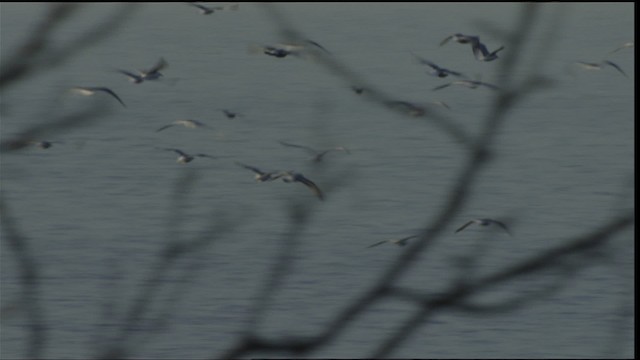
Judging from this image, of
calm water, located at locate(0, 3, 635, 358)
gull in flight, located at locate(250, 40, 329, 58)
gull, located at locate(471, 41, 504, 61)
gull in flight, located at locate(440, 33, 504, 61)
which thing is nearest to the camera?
gull in flight, located at locate(250, 40, 329, 58)

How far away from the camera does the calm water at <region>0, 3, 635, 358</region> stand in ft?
32.1

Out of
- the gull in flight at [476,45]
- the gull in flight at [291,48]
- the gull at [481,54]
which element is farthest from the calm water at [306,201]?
the gull at [481,54]

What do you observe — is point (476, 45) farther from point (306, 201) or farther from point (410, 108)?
point (306, 201)

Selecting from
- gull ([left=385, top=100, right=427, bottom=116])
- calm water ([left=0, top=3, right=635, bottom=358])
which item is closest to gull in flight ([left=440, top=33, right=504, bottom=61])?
calm water ([left=0, top=3, right=635, bottom=358])

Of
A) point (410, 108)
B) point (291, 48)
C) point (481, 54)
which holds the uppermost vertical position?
point (410, 108)

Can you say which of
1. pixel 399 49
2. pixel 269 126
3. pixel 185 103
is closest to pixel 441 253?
pixel 269 126

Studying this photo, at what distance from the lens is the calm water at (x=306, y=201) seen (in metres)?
9.77

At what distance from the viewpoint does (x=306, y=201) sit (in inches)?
103

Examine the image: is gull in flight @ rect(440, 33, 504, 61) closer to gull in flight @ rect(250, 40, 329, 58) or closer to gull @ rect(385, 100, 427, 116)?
gull in flight @ rect(250, 40, 329, 58)

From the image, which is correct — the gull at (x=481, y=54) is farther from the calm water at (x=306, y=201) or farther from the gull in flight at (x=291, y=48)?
the gull in flight at (x=291, y=48)

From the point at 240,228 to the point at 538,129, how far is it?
27.4 ft

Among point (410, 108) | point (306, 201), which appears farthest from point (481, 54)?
point (306, 201)

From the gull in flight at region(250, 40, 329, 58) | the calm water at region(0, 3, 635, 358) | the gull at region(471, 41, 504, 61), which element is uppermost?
the gull in flight at region(250, 40, 329, 58)

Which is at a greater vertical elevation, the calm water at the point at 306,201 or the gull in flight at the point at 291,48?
the gull in flight at the point at 291,48
